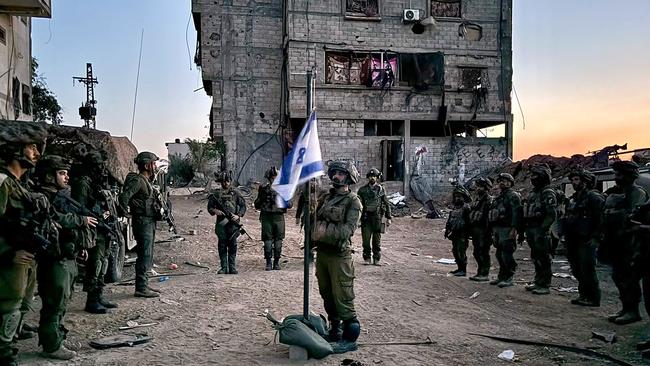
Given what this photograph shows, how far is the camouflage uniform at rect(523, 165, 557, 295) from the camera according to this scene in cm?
768

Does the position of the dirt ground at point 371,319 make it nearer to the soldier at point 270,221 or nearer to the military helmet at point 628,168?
the soldier at point 270,221

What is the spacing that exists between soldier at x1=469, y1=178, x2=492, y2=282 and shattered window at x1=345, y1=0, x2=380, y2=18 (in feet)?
54.6

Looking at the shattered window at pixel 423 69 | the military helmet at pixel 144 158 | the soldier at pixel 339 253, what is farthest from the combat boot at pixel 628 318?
the shattered window at pixel 423 69

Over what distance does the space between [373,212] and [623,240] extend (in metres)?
5.06

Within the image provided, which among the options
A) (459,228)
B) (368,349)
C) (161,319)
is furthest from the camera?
(459,228)

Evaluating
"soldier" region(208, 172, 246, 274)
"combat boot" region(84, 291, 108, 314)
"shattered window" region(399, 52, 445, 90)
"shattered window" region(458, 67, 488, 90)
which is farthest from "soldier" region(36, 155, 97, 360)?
"shattered window" region(458, 67, 488, 90)

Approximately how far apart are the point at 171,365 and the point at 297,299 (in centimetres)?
288

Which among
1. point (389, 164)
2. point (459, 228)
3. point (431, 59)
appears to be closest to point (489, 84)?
point (431, 59)

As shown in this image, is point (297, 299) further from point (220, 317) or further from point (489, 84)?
point (489, 84)

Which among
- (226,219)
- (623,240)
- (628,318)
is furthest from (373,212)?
(628,318)

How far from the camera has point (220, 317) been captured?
244 inches

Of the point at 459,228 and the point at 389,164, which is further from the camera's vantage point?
the point at 389,164

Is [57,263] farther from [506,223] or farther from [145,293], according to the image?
[506,223]

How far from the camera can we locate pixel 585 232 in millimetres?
7078
